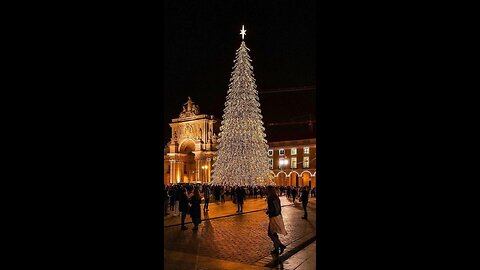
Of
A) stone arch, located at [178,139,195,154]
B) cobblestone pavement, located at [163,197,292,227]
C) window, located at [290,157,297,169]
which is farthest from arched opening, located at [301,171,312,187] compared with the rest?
cobblestone pavement, located at [163,197,292,227]

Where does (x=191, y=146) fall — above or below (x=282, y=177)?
above

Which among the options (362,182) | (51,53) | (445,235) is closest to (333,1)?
(362,182)

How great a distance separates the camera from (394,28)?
6.20 ft

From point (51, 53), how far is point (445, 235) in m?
2.19

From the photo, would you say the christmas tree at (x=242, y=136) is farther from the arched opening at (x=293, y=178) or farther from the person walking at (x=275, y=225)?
the arched opening at (x=293, y=178)

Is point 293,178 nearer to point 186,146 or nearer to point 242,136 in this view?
point 186,146

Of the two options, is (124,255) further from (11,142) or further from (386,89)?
(386,89)

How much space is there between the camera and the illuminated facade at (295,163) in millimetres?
53094

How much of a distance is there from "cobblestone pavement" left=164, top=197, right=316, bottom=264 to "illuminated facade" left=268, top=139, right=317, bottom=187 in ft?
129

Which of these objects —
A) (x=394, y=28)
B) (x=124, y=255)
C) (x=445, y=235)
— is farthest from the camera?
(x=124, y=255)

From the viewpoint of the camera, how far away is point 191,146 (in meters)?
66.8

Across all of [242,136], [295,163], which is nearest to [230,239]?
[242,136]

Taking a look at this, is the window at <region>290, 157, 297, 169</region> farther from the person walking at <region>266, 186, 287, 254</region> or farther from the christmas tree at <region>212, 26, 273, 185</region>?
the person walking at <region>266, 186, 287, 254</region>

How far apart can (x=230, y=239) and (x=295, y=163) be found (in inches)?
1806
